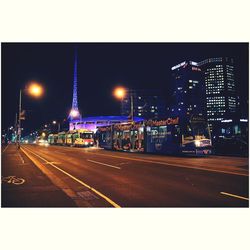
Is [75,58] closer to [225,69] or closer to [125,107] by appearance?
[125,107]

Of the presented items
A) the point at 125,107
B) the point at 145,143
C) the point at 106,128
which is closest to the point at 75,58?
the point at 125,107

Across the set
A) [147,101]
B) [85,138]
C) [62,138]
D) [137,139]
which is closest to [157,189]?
[137,139]

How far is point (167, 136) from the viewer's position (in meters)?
21.5

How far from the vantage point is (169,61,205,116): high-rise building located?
17312 cm

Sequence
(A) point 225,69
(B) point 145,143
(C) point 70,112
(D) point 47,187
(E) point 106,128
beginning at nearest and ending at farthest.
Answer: (D) point 47,187, (B) point 145,143, (E) point 106,128, (C) point 70,112, (A) point 225,69

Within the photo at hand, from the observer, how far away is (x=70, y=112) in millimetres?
125375

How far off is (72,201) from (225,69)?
202135 mm

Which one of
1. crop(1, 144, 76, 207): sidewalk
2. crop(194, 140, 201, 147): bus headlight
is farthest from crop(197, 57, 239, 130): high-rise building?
crop(1, 144, 76, 207): sidewalk

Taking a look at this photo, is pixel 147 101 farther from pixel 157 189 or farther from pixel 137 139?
pixel 157 189

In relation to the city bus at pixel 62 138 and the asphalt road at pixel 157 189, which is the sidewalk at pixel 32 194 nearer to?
the asphalt road at pixel 157 189

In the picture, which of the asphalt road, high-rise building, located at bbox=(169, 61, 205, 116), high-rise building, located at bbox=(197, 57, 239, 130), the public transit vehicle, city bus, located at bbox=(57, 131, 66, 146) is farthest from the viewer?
high-rise building, located at bbox=(197, 57, 239, 130)

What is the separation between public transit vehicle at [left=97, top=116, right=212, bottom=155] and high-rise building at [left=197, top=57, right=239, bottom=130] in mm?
164882

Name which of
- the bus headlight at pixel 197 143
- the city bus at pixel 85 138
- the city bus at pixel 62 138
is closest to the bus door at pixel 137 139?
the bus headlight at pixel 197 143

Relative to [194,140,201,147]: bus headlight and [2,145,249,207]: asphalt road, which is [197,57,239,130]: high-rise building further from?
[2,145,249,207]: asphalt road
